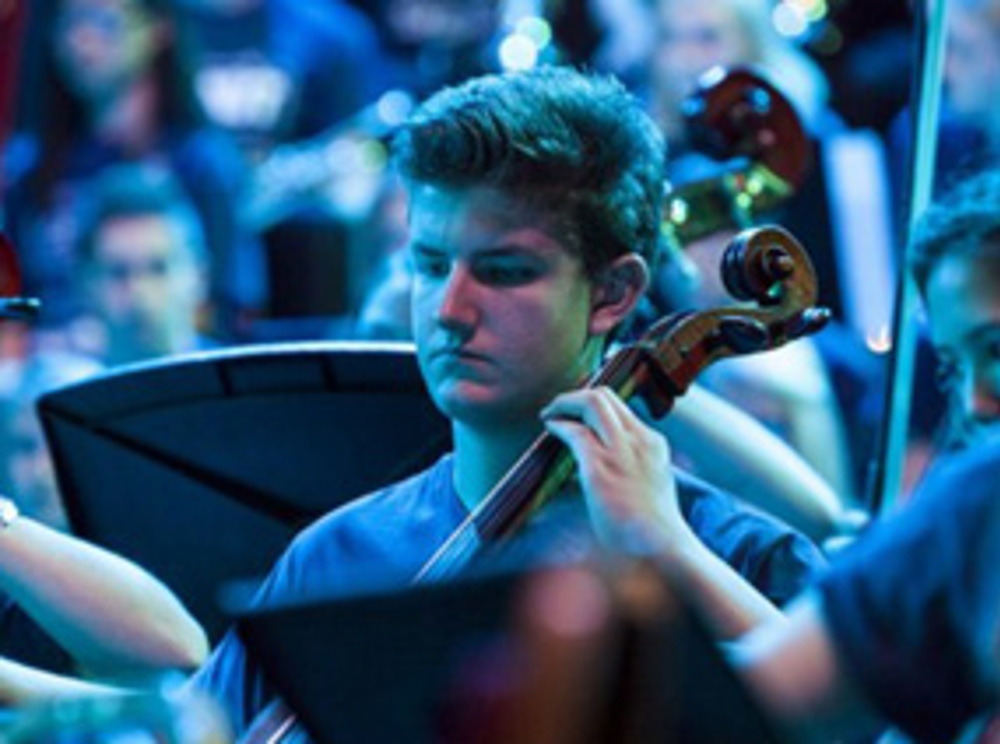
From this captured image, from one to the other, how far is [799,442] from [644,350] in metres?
1.40

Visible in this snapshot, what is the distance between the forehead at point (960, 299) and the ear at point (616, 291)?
40 centimetres

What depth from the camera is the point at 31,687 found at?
2373 mm

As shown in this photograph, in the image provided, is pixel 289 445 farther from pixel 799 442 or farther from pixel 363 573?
pixel 799 442

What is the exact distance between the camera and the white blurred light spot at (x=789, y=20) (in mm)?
4977

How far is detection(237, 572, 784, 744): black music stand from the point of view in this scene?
1324mm

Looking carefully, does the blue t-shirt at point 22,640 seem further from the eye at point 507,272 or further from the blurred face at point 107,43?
the blurred face at point 107,43

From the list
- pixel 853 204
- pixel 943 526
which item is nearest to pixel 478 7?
pixel 853 204

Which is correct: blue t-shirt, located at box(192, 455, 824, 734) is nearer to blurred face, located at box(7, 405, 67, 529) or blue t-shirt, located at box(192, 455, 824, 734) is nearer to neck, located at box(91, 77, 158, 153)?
blurred face, located at box(7, 405, 67, 529)

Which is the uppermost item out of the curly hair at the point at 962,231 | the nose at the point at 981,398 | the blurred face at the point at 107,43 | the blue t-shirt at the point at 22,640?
the blurred face at the point at 107,43

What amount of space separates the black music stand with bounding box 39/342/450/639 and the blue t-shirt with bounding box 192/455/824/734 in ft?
0.49

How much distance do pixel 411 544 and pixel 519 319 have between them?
29cm

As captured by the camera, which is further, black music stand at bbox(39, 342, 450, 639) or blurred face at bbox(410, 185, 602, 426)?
black music stand at bbox(39, 342, 450, 639)

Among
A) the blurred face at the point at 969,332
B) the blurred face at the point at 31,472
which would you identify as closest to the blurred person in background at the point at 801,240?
the blurred face at the point at 969,332

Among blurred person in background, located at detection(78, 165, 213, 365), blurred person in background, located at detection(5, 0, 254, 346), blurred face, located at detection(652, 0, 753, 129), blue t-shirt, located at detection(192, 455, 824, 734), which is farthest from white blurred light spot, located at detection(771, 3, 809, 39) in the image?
blue t-shirt, located at detection(192, 455, 824, 734)
